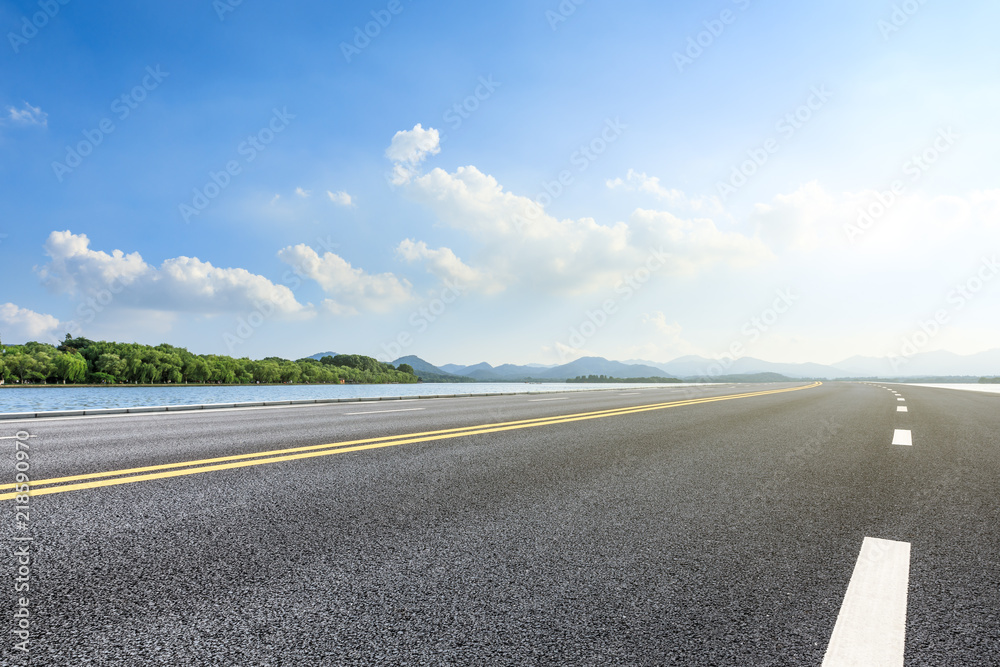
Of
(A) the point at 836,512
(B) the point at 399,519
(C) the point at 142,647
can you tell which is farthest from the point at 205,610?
(A) the point at 836,512

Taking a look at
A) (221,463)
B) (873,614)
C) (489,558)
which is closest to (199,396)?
(221,463)

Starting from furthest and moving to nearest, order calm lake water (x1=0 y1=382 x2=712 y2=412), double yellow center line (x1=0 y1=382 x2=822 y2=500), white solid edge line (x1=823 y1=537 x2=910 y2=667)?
1. calm lake water (x1=0 y1=382 x2=712 y2=412)
2. double yellow center line (x1=0 y1=382 x2=822 y2=500)
3. white solid edge line (x1=823 y1=537 x2=910 y2=667)

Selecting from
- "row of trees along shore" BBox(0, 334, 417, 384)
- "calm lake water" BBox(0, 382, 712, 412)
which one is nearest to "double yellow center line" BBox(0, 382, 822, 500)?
"calm lake water" BBox(0, 382, 712, 412)

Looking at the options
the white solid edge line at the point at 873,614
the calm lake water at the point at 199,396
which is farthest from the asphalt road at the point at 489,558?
the calm lake water at the point at 199,396

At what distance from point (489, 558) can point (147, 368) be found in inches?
4868

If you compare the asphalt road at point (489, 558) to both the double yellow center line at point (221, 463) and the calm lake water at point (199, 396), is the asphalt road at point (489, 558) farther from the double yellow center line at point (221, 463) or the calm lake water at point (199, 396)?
the calm lake water at point (199, 396)

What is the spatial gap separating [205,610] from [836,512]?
4182 mm

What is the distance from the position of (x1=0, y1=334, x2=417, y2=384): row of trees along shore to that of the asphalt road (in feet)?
391

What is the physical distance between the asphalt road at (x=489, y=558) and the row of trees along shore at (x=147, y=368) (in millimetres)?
119283

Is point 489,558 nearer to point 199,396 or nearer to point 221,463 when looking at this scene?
point 221,463

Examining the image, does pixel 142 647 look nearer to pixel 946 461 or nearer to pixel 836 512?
pixel 836 512

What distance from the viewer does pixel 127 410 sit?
1305 cm

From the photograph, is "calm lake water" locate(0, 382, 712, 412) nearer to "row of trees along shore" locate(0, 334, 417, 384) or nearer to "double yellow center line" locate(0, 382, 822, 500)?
"double yellow center line" locate(0, 382, 822, 500)

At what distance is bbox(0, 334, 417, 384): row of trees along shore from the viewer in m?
99.5
